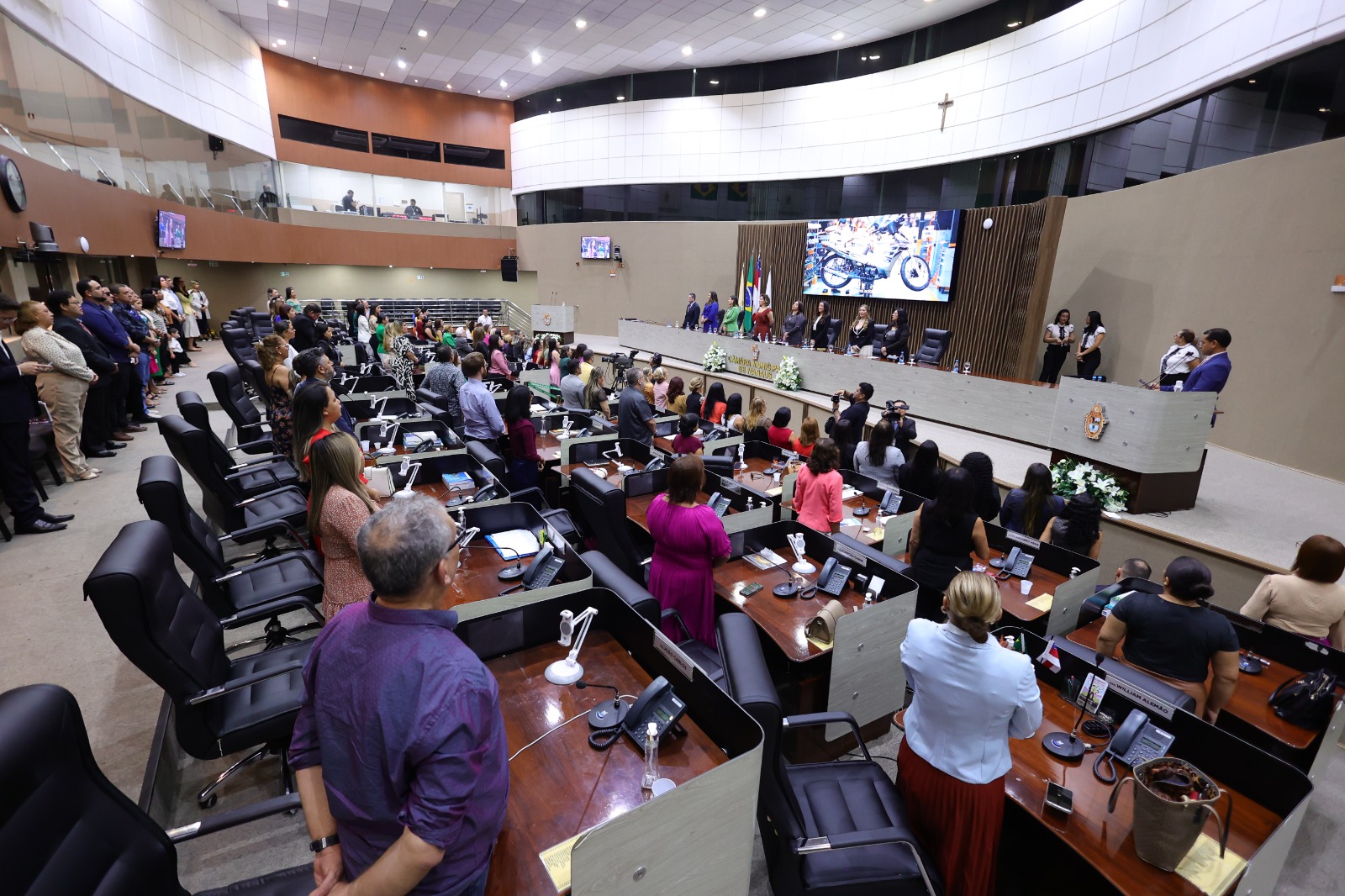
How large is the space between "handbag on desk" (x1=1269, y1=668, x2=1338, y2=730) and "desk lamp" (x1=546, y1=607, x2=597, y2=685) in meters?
3.02

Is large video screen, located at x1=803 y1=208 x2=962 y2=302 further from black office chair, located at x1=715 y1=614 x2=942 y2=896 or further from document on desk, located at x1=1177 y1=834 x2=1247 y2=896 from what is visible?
black office chair, located at x1=715 y1=614 x2=942 y2=896

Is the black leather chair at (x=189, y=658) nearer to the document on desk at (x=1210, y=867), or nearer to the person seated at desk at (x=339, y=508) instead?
the person seated at desk at (x=339, y=508)

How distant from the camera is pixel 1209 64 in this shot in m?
6.79

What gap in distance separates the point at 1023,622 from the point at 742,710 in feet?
7.65

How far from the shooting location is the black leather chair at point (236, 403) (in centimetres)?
521

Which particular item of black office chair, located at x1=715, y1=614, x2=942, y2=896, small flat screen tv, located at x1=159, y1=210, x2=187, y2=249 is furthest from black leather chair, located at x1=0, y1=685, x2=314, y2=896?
small flat screen tv, located at x1=159, y1=210, x2=187, y2=249

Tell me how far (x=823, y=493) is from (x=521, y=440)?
2.50m

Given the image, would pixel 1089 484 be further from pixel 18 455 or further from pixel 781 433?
pixel 18 455

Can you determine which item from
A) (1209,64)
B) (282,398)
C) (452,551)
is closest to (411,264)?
(282,398)

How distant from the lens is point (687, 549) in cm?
316

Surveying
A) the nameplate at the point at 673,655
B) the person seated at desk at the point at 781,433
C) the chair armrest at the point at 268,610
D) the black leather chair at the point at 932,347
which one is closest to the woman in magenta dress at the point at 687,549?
the nameplate at the point at 673,655

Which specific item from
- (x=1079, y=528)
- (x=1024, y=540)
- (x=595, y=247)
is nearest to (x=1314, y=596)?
(x=1079, y=528)

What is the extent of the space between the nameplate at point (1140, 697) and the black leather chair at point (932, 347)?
7.68 meters

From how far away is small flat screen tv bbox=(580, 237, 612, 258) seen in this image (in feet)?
58.7
